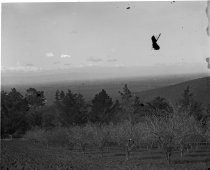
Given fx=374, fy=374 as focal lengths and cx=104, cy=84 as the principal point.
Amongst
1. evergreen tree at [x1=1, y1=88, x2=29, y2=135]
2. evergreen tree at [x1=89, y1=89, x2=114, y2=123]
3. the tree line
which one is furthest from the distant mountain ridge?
evergreen tree at [x1=1, y1=88, x2=29, y2=135]

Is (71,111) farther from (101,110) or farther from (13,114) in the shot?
(13,114)

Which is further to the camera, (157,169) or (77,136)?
(77,136)

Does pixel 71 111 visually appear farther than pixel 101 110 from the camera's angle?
No

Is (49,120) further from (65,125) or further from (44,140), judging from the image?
(44,140)

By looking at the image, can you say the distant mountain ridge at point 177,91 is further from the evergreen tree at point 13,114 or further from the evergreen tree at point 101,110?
the evergreen tree at point 13,114

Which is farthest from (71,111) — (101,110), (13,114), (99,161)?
(99,161)

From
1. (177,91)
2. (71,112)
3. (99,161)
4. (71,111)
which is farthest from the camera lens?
(177,91)

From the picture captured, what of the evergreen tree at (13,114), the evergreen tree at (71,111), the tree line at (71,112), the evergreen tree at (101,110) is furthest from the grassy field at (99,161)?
the evergreen tree at (13,114)

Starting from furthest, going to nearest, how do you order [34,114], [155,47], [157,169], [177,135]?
[34,114]
[177,135]
[157,169]
[155,47]

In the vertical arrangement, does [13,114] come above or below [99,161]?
above

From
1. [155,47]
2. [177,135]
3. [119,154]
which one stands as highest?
[155,47]

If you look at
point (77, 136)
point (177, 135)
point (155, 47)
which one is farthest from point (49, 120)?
point (155, 47)
